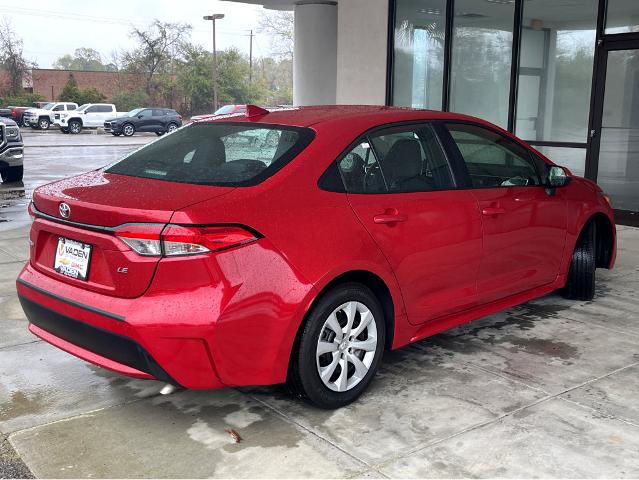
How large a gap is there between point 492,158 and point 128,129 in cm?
3402

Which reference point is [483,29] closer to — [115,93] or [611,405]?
[611,405]

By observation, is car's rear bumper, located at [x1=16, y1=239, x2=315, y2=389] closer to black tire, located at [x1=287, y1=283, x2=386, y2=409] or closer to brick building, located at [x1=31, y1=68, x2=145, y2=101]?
black tire, located at [x1=287, y1=283, x2=386, y2=409]

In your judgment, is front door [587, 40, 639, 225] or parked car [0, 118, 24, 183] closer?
front door [587, 40, 639, 225]

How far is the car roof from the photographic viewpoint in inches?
157

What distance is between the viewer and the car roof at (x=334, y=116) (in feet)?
13.1

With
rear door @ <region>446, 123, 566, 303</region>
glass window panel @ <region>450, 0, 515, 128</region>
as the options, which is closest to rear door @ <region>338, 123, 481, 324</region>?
rear door @ <region>446, 123, 566, 303</region>

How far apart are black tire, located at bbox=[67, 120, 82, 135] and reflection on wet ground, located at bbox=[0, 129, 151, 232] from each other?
8474mm

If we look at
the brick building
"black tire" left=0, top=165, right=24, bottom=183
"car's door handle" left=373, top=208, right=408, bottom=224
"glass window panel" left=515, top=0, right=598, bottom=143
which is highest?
the brick building

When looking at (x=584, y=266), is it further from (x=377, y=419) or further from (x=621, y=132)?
(x=621, y=132)

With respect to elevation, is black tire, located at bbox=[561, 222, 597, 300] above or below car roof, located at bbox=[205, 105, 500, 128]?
below

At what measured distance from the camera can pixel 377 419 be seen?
11.8 feet

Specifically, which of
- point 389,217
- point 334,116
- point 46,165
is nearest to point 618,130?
point 334,116

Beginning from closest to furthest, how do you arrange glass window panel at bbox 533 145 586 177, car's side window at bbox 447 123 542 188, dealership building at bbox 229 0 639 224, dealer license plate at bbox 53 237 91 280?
dealer license plate at bbox 53 237 91 280 < car's side window at bbox 447 123 542 188 < dealership building at bbox 229 0 639 224 < glass window panel at bbox 533 145 586 177

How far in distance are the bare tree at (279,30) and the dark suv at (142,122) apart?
3451 cm
